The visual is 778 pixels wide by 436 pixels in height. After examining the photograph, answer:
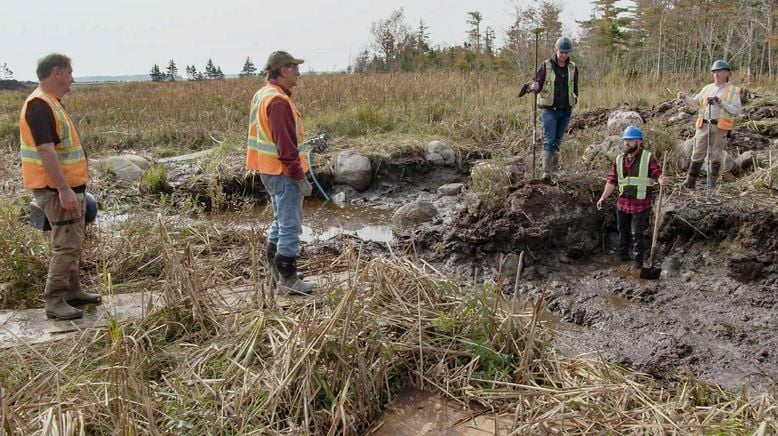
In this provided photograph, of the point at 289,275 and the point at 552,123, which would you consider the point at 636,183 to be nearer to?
the point at 552,123

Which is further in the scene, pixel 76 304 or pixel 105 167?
pixel 105 167

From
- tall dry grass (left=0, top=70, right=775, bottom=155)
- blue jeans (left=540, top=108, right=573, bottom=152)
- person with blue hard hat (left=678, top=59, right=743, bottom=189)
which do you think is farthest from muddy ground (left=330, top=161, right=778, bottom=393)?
tall dry grass (left=0, top=70, right=775, bottom=155)

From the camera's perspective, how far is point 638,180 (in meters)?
5.44

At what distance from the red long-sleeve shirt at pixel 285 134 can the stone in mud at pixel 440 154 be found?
562 centimetres

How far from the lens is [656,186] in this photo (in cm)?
638

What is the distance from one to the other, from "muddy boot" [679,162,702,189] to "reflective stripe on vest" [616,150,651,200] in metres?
1.59

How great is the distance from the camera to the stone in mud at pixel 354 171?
29.0 feet

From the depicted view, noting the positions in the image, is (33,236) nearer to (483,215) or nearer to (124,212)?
(124,212)

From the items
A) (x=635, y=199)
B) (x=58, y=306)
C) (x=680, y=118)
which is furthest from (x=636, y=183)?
(x=58, y=306)

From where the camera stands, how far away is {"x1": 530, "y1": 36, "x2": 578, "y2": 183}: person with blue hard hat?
6.80 m

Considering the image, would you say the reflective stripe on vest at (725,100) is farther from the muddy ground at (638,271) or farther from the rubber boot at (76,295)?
the rubber boot at (76,295)

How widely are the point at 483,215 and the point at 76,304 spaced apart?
4.00 meters

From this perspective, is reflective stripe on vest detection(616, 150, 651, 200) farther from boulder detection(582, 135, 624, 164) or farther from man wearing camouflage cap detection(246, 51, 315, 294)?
man wearing camouflage cap detection(246, 51, 315, 294)

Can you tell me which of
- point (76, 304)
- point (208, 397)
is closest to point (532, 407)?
point (208, 397)
